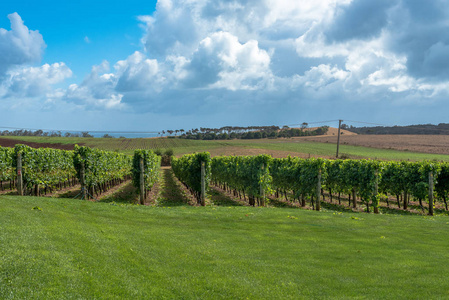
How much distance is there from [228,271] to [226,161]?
20.9 meters

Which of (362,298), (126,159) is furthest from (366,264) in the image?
(126,159)

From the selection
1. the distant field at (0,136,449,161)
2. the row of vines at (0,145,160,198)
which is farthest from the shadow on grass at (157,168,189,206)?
the distant field at (0,136,449,161)

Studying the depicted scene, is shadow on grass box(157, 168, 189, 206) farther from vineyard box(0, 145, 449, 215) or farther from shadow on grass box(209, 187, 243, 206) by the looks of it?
shadow on grass box(209, 187, 243, 206)

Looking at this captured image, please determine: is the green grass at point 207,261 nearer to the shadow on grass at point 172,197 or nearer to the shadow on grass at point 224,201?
the shadow on grass at point 172,197

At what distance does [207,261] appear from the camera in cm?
614

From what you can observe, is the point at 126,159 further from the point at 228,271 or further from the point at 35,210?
the point at 228,271

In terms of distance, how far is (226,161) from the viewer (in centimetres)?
2659

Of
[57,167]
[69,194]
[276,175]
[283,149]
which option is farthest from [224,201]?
[283,149]

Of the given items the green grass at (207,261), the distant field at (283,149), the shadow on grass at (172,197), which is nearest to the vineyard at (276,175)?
the shadow on grass at (172,197)

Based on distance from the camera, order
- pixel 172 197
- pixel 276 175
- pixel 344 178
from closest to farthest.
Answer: pixel 344 178
pixel 172 197
pixel 276 175

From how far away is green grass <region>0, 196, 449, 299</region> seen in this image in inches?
181

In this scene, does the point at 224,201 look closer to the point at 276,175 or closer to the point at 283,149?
the point at 276,175

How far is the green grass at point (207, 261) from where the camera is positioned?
4609 millimetres

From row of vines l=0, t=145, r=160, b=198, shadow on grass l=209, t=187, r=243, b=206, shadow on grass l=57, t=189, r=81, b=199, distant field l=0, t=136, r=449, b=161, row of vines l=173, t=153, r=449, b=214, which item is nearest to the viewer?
row of vines l=173, t=153, r=449, b=214
